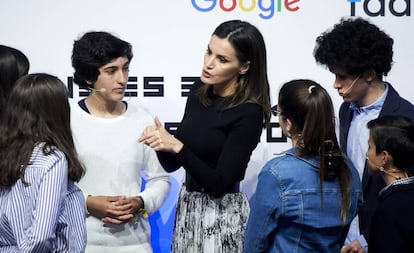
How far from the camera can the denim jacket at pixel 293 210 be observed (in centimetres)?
214

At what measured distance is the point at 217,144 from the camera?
248 centimetres

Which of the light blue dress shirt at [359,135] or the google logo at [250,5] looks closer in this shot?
the light blue dress shirt at [359,135]

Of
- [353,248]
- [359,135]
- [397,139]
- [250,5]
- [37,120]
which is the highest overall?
[250,5]

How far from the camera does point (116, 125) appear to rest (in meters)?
2.71

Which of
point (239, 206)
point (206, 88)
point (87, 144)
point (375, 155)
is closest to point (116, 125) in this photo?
point (87, 144)

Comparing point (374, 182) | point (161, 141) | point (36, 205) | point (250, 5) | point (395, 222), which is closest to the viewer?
point (36, 205)

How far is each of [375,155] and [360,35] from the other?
2.13 ft

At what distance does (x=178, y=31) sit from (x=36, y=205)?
5.27 feet

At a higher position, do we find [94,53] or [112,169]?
[94,53]

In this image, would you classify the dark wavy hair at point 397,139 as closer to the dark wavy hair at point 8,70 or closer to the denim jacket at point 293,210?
the denim jacket at point 293,210

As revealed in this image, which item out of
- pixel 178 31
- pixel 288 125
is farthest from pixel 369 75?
pixel 178 31

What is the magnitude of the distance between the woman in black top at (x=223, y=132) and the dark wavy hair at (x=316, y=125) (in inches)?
10.8

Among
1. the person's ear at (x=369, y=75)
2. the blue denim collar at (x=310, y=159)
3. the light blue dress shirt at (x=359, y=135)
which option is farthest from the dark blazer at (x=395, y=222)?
the person's ear at (x=369, y=75)

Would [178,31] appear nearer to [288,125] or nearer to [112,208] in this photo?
[112,208]
